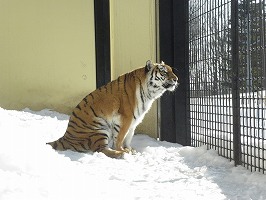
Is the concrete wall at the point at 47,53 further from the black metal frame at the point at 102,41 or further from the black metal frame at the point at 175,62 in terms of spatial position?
the black metal frame at the point at 175,62

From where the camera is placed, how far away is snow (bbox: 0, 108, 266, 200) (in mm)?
1900

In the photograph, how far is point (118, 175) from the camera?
8.91ft

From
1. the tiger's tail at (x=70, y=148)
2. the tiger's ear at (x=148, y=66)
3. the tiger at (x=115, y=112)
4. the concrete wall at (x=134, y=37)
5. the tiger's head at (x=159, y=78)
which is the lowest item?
the tiger's tail at (x=70, y=148)

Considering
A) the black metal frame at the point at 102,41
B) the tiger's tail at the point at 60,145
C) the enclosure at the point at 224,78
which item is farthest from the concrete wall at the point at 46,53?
the tiger's tail at the point at 60,145

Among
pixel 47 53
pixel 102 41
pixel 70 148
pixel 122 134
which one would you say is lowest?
pixel 70 148

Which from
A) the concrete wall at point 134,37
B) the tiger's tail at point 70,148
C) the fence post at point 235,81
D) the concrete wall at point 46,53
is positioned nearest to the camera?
the fence post at point 235,81

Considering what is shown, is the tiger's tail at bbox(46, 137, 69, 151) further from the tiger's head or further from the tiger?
the tiger's head

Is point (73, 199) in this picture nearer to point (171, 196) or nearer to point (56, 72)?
point (171, 196)

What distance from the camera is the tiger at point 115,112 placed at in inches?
151

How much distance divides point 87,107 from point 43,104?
2.15m

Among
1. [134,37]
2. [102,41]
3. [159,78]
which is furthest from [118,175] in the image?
[102,41]

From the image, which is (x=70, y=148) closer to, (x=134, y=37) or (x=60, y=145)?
(x=60, y=145)

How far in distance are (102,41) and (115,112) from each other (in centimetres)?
208

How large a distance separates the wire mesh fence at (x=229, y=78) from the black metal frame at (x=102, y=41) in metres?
1.59
